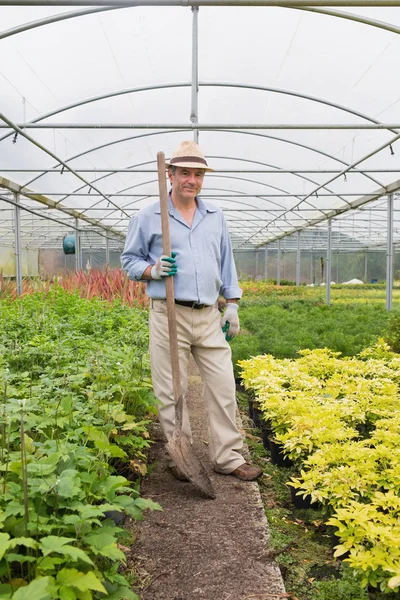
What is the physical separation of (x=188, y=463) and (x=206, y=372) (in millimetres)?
562

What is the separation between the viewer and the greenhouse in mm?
1871

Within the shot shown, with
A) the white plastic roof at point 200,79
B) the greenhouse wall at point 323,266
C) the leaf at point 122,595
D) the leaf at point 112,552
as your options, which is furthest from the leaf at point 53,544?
the greenhouse wall at point 323,266

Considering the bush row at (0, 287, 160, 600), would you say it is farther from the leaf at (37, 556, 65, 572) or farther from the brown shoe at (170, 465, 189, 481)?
the brown shoe at (170, 465, 189, 481)

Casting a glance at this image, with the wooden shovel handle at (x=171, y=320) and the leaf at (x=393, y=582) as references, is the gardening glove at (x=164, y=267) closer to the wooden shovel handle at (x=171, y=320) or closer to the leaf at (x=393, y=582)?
the wooden shovel handle at (x=171, y=320)

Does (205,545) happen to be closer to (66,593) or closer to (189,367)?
(66,593)

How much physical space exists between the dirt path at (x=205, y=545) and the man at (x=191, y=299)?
19 centimetres

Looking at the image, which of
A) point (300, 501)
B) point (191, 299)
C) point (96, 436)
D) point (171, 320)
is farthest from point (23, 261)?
point (96, 436)

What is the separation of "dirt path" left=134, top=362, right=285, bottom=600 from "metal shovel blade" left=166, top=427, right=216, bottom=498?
8 cm

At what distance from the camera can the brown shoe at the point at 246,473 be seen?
9.69 ft

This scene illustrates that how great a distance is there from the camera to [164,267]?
283 cm

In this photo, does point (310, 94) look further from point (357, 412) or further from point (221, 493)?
point (221, 493)

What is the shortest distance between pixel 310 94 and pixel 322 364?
13.5ft

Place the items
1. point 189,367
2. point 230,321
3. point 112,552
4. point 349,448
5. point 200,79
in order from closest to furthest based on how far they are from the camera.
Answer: point 112,552, point 349,448, point 230,321, point 189,367, point 200,79

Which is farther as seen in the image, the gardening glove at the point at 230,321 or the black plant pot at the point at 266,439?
the black plant pot at the point at 266,439
